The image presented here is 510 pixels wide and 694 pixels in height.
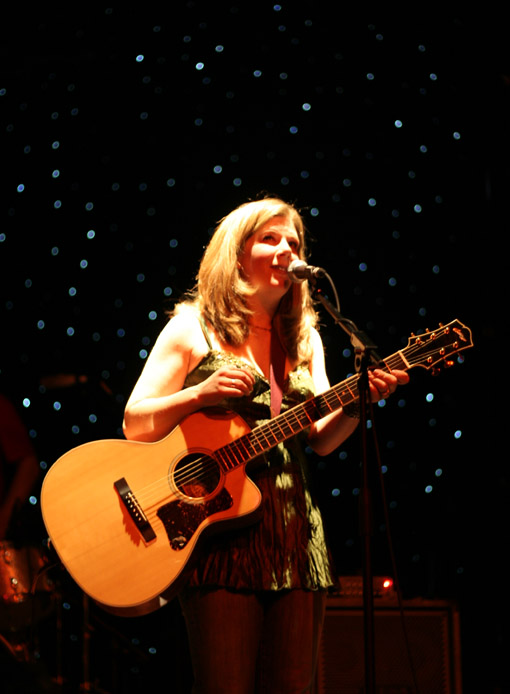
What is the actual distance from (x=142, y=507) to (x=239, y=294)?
78cm

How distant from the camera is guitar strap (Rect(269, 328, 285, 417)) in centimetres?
237

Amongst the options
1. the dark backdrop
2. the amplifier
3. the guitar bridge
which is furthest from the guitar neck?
the dark backdrop

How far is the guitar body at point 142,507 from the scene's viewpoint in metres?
2.10

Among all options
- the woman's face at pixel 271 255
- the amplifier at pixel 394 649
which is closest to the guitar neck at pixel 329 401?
the woman's face at pixel 271 255

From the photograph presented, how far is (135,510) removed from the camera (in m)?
2.18

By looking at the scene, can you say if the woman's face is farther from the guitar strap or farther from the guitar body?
the guitar body

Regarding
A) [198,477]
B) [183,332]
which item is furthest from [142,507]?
[183,332]

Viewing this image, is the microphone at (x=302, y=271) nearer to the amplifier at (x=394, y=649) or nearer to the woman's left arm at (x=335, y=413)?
the woman's left arm at (x=335, y=413)

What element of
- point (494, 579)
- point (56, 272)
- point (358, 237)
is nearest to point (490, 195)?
point (358, 237)

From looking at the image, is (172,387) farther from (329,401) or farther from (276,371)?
(329,401)

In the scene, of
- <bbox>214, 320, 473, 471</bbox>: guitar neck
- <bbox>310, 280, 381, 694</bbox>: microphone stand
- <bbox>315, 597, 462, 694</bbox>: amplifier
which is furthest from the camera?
<bbox>315, 597, 462, 694</bbox>: amplifier

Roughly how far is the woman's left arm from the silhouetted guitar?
6 centimetres

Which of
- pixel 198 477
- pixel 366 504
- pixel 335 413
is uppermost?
pixel 335 413

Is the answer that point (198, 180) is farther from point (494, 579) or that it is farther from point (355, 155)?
point (494, 579)
